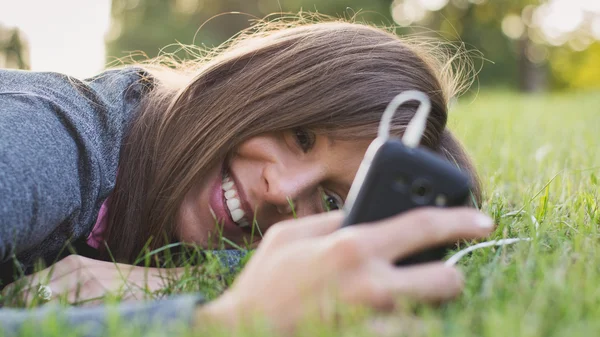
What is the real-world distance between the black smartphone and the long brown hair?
2.22 feet

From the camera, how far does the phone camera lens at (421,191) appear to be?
112cm

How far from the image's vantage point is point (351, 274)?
39.6 inches

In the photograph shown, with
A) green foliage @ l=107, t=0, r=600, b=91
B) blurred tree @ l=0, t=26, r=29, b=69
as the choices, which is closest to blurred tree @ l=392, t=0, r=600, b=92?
green foliage @ l=107, t=0, r=600, b=91

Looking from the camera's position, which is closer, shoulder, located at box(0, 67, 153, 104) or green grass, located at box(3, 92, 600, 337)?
green grass, located at box(3, 92, 600, 337)

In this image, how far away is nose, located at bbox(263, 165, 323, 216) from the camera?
1784mm

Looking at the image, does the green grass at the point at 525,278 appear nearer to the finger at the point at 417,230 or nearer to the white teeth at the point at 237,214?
the finger at the point at 417,230

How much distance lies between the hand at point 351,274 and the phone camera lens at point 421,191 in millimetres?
56

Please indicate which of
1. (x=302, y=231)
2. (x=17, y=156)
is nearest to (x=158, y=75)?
(x=17, y=156)

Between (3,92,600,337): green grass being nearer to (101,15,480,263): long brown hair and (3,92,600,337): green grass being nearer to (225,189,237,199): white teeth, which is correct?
(101,15,480,263): long brown hair

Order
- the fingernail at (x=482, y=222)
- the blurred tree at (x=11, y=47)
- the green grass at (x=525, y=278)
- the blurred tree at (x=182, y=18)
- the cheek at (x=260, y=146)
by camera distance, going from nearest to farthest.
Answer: the green grass at (x=525, y=278)
the fingernail at (x=482, y=222)
the cheek at (x=260, y=146)
the blurred tree at (x=11, y=47)
the blurred tree at (x=182, y=18)

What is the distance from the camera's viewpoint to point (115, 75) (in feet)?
7.09

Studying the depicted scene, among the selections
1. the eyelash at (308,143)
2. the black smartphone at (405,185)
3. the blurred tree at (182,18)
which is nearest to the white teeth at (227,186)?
the eyelash at (308,143)

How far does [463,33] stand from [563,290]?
81.5 ft

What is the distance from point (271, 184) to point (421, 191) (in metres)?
0.74
